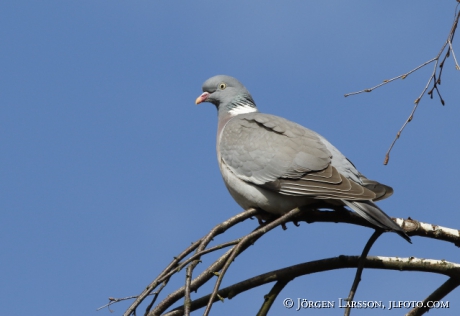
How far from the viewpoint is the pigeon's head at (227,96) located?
6033mm

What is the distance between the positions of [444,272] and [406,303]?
372 millimetres

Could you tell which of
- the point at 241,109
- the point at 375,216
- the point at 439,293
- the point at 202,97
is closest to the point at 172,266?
the point at 375,216

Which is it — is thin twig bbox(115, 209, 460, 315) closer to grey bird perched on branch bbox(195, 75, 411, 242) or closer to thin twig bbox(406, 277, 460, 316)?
grey bird perched on branch bbox(195, 75, 411, 242)

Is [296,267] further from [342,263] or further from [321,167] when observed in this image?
[321,167]

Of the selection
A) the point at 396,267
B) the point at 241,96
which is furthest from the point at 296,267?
the point at 241,96

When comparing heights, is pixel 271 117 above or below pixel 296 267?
above

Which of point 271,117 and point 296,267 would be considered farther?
point 271,117

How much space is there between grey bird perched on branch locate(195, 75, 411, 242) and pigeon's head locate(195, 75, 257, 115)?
0.61 meters

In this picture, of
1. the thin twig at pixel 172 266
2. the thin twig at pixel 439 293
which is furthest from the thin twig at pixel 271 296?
the thin twig at pixel 439 293

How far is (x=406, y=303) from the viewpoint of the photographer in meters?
4.02

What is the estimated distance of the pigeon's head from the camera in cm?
603

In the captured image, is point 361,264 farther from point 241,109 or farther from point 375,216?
point 241,109

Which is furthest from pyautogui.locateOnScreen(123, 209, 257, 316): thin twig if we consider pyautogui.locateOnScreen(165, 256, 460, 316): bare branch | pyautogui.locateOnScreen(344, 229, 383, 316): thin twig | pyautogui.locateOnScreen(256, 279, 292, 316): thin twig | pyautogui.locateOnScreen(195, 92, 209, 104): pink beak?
pyautogui.locateOnScreen(195, 92, 209, 104): pink beak

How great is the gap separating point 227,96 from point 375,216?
2.65 metres
